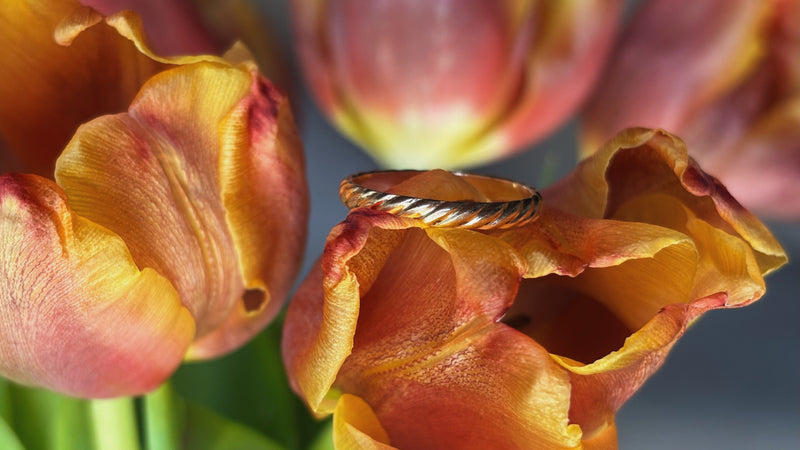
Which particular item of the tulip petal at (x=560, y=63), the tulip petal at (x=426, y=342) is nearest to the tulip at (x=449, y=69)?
the tulip petal at (x=560, y=63)

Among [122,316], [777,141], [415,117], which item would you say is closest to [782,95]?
[777,141]

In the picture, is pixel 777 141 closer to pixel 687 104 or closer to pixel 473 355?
pixel 687 104

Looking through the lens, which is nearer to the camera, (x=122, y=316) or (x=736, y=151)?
(x=122, y=316)

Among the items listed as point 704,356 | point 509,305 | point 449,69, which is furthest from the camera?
point 704,356

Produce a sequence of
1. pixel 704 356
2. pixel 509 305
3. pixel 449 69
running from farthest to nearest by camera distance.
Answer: pixel 704 356
pixel 449 69
pixel 509 305

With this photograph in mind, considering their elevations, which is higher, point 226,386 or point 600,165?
point 600,165

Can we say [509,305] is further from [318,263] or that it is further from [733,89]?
[733,89]

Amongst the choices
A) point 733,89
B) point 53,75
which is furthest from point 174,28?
point 733,89
